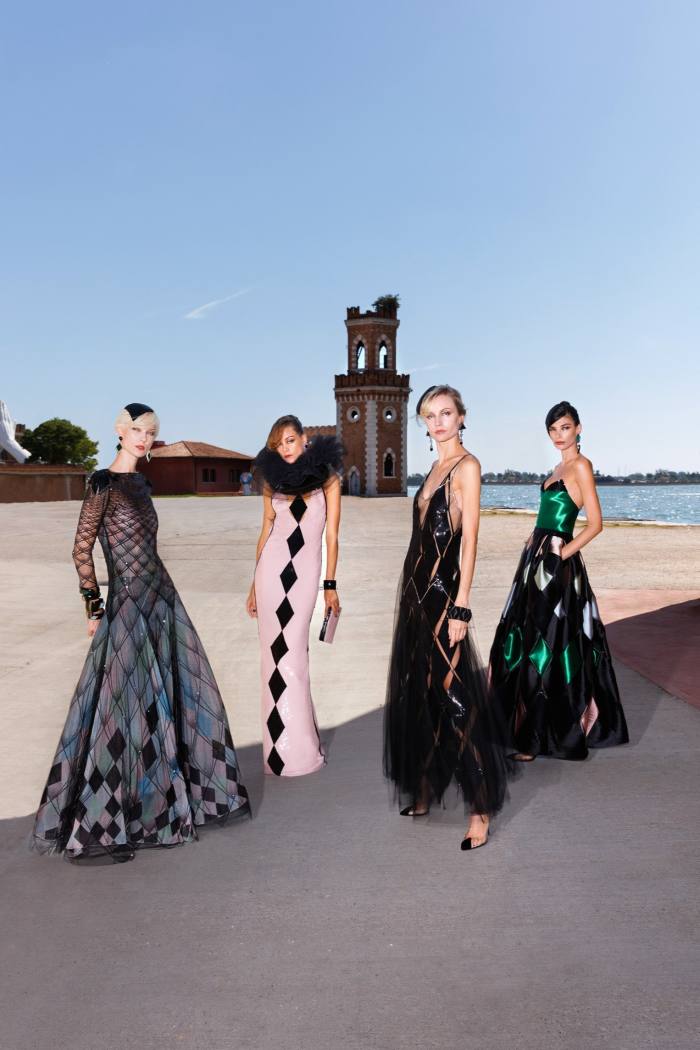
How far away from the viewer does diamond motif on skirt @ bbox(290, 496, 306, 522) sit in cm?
392

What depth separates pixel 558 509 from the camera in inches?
175

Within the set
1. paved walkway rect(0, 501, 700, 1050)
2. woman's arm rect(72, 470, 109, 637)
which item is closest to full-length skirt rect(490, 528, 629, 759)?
paved walkway rect(0, 501, 700, 1050)

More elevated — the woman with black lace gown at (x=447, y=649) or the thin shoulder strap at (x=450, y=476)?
the thin shoulder strap at (x=450, y=476)

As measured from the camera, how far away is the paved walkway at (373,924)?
218cm

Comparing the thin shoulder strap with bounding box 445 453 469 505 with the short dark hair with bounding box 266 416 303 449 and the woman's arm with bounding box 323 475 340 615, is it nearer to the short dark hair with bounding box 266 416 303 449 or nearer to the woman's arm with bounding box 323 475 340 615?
the woman's arm with bounding box 323 475 340 615

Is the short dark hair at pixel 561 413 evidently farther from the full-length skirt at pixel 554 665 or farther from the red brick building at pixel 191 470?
the red brick building at pixel 191 470

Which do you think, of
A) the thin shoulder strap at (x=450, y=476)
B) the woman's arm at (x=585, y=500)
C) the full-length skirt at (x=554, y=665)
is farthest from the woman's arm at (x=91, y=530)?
the woman's arm at (x=585, y=500)

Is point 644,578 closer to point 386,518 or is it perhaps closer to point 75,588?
point 75,588

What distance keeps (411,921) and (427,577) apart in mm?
1327

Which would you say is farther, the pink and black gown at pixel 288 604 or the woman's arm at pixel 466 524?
the pink and black gown at pixel 288 604

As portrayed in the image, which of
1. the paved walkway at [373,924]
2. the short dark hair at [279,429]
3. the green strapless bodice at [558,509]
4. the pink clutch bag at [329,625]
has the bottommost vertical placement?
the paved walkway at [373,924]

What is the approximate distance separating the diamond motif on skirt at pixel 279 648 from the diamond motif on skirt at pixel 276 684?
0.06m

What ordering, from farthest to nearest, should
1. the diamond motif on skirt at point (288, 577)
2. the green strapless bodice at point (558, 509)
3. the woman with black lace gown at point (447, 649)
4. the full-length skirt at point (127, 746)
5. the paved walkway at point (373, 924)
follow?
the green strapless bodice at point (558, 509) → the diamond motif on skirt at point (288, 577) → the woman with black lace gown at point (447, 649) → the full-length skirt at point (127, 746) → the paved walkway at point (373, 924)

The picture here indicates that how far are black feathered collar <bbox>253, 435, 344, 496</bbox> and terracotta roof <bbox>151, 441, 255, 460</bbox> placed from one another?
57357mm
